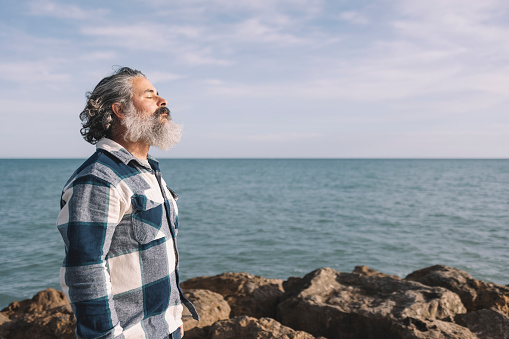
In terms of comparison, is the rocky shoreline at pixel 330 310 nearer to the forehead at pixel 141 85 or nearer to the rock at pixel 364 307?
the rock at pixel 364 307

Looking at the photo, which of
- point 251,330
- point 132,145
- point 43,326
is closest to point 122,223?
point 132,145

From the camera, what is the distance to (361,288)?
531cm

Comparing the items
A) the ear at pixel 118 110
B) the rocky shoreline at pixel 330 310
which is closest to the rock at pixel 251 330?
the rocky shoreline at pixel 330 310

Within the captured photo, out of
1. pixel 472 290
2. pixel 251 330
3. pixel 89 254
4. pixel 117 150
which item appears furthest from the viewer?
pixel 472 290

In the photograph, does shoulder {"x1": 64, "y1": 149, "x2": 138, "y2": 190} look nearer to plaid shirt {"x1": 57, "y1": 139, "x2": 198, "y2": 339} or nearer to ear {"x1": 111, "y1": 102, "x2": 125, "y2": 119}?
plaid shirt {"x1": 57, "y1": 139, "x2": 198, "y2": 339}

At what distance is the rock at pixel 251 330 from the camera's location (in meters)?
3.70

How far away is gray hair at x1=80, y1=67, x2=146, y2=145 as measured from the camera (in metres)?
2.31

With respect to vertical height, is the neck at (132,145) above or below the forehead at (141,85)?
below

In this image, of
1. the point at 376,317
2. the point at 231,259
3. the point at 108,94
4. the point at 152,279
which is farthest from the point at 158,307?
the point at 231,259

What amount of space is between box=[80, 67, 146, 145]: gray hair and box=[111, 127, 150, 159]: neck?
0.06 meters

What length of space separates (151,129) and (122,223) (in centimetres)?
58

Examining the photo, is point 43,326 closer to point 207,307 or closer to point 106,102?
point 207,307

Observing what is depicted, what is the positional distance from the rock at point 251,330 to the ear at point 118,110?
233cm

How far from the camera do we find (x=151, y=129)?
7.65 ft
